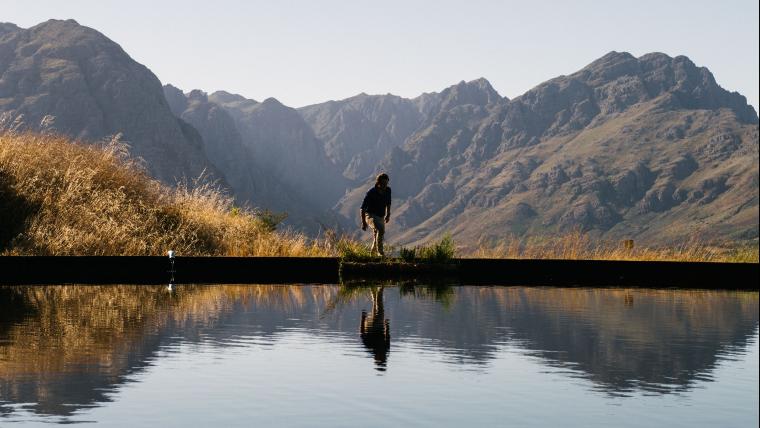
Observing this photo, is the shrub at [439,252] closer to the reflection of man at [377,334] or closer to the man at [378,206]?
the man at [378,206]

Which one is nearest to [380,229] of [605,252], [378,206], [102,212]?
[378,206]

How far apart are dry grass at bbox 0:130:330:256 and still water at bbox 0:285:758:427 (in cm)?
449

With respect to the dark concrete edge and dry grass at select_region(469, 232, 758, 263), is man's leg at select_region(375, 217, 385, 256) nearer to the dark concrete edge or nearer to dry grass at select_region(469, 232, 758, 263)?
the dark concrete edge

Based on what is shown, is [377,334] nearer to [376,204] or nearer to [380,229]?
[376,204]

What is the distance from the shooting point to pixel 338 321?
13.7 m

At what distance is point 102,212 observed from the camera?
76.1 ft

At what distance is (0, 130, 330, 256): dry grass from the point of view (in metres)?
21.6

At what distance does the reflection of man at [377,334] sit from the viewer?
35.0ft

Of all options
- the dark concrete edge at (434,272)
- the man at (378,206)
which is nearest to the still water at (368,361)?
the dark concrete edge at (434,272)

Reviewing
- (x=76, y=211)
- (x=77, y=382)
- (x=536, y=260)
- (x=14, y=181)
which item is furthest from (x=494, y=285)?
(x=77, y=382)

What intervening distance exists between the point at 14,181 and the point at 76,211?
1445 millimetres

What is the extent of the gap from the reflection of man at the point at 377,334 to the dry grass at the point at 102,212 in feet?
27.0

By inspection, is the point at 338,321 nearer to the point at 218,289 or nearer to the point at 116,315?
the point at 116,315

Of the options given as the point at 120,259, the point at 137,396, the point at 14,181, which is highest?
the point at 14,181
